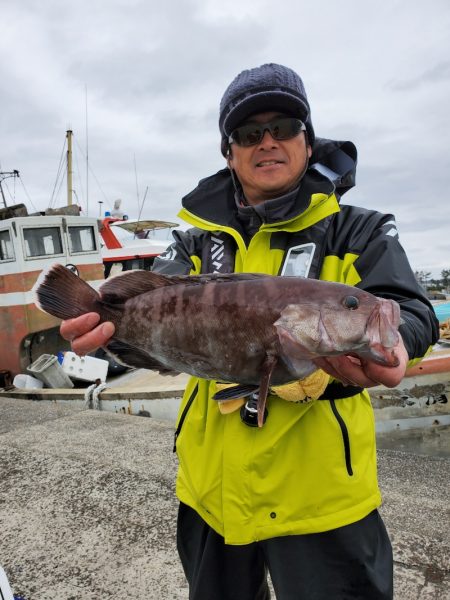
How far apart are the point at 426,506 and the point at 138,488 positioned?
97.6 inches

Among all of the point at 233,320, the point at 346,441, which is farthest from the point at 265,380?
the point at 346,441

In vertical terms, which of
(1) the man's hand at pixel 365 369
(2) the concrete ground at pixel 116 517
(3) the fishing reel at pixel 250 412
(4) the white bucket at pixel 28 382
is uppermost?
(1) the man's hand at pixel 365 369

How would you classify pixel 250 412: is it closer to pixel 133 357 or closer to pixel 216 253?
pixel 133 357

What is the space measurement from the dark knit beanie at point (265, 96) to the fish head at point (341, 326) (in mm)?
991

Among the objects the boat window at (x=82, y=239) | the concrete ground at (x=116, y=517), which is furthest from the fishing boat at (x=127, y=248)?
the concrete ground at (x=116, y=517)

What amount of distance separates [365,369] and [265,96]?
4.33ft

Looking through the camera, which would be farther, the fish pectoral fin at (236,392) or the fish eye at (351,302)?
the fish pectoral fin at (236,392)

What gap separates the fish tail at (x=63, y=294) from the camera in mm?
1917

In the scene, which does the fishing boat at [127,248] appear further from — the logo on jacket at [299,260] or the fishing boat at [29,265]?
the logo on jacket at [299,260]

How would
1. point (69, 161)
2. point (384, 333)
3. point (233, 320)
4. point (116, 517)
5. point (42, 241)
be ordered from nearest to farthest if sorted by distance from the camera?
point (384, 333), point (233, 320), point (116, 517), point (42, 241), point (69, 161)

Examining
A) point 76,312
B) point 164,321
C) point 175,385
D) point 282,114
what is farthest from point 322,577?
point 175,385

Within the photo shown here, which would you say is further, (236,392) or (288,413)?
(288,413)

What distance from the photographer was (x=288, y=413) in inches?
74.7

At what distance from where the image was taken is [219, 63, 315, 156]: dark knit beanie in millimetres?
2076
